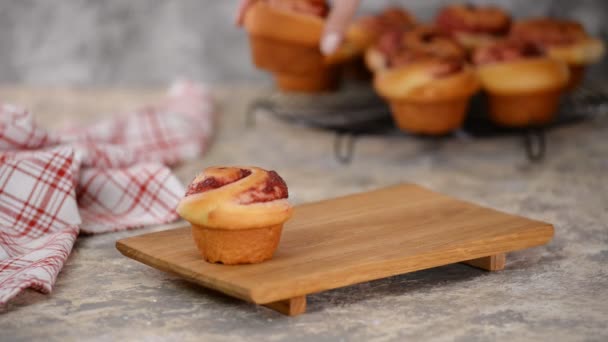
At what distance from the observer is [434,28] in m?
2.50

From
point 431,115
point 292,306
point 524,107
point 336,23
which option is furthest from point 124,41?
point 292,306

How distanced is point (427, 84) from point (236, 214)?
98 cm

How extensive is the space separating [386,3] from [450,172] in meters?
1.18

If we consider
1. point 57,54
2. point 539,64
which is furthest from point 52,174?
point 57,54

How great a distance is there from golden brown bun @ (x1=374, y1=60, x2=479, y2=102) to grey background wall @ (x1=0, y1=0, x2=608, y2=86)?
1139 millimetres

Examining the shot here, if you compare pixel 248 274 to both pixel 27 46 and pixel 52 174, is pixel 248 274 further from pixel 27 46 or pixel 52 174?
pixel 27 46

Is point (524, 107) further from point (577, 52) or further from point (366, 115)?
point (366, 115)

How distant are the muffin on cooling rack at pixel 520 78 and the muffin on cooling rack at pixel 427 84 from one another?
5cm

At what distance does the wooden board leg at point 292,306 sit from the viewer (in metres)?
1.39

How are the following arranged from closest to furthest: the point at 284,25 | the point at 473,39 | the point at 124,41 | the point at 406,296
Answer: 1. the point at 406,296
2. the point at 284,25
3. the point at 473,39
4. the point at 124,41

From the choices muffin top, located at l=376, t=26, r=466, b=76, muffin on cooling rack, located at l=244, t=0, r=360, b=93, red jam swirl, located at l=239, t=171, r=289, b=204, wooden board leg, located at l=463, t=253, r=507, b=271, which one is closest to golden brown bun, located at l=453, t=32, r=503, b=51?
muffin top, located at l=376, t=26, r=466, b=76

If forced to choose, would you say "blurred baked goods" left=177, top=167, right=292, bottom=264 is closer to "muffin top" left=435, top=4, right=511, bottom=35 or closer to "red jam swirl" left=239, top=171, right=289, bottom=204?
"red jam swirl" left=239, top=171, right=289, bottom=204

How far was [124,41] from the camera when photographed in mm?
3441

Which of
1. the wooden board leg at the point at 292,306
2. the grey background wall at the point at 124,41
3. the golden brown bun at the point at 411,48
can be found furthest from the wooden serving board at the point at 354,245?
the grey background wall at the point at 124,41
